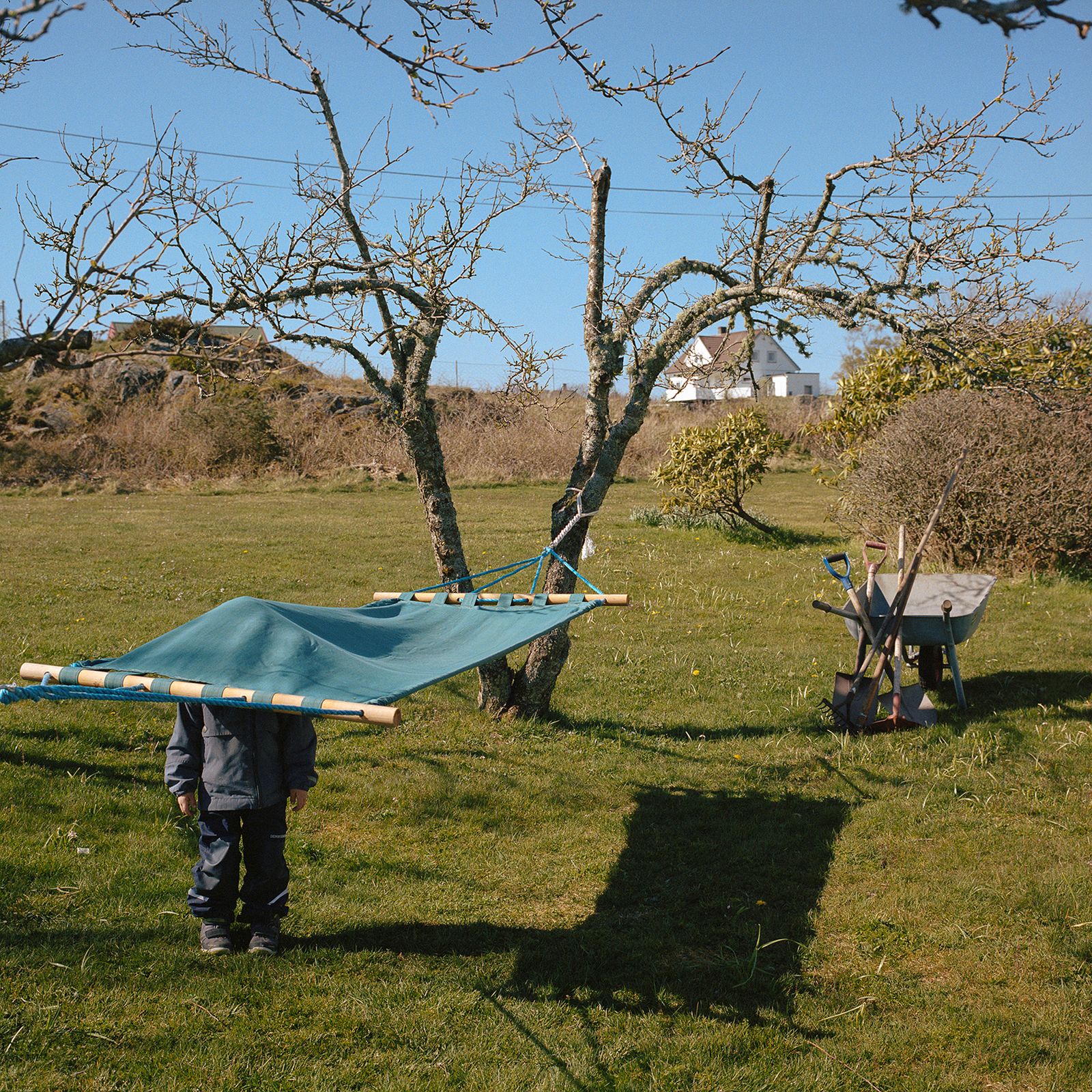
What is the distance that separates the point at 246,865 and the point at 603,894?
1593 mm

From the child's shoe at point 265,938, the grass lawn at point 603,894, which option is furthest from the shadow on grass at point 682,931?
the child's shoe at point 265,938

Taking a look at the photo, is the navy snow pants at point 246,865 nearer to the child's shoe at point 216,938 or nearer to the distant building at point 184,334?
the child's shoe at point 216,938

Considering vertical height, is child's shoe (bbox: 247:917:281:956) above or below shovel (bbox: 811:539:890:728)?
below

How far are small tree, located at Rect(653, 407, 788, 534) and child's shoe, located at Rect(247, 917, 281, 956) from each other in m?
11.1

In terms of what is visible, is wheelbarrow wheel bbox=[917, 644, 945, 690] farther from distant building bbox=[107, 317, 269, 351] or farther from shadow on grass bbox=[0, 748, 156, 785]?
shadow on grass bbox=[0, 748, 156, 785]

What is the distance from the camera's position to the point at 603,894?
4262 millimetres

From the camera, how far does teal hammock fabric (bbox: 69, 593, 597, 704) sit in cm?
339

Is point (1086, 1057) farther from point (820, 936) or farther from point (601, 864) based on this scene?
point (601, 864)

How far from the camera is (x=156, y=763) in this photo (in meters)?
5.39

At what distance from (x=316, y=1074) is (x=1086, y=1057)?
2418 mm

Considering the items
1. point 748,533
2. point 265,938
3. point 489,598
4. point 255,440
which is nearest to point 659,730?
point 489,598

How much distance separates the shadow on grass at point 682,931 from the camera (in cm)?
347

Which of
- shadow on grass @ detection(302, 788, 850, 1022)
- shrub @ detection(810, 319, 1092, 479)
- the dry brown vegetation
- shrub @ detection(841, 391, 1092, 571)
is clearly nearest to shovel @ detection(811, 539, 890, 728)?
shadow on grass @ detection(302, 788, 850, 1022)

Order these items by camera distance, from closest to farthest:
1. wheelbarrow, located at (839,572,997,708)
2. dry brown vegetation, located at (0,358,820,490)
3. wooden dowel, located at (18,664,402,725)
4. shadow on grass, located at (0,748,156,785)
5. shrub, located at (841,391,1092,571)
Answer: wooden dowel, located at (18,664,402,725) < shadow on grass, located at (0,748,156,785) < wheelbarrow, located at (839,572,997,708) < shrub, located at (841,391,1092,571) < dry brown vegetation, located at (0,358,820,490)
